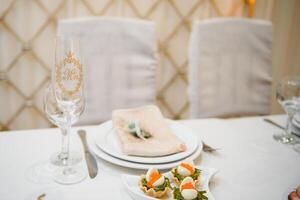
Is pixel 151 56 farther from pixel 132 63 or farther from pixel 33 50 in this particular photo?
pixel 33 50

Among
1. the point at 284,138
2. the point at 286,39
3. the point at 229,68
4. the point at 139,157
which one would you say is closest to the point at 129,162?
the point at 139,157

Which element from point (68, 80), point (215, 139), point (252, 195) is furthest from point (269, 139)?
point (68, 80)

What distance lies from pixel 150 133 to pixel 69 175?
0.65ft

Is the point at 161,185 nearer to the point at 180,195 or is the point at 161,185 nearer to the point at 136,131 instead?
the point at 180,195

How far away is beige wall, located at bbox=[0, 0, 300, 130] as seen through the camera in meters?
1.45

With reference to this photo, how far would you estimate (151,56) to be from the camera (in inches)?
46.7

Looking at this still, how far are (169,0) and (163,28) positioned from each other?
5.0 inches

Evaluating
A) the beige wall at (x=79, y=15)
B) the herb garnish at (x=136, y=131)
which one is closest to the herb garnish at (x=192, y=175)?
the herb garnish at (x=136, y=131)

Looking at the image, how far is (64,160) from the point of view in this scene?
657mm

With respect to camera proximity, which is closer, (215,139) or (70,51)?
(70,51)

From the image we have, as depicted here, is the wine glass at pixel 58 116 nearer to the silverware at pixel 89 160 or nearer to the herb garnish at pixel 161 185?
the silverware at pixel 89 160

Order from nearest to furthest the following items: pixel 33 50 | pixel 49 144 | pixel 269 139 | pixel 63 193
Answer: pixel 63 193
pixel 49 144
pixel 269 139
pixel 33 50

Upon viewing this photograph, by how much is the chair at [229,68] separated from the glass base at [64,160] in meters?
0.62

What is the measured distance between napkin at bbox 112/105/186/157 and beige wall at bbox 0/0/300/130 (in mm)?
815
